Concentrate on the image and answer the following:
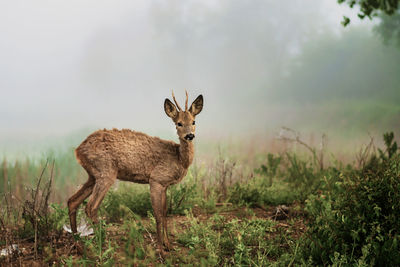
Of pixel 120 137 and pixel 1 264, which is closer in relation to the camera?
pixel 1 264

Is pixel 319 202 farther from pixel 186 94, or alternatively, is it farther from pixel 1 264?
pixel 1 264

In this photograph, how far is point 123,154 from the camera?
16.2 feet

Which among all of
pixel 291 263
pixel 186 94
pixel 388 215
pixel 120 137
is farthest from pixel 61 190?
pixel 388 215

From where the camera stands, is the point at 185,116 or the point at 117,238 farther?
the point at 117,238

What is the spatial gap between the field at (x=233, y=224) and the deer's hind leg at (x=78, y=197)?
268 mm

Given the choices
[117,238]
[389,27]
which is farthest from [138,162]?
[389,27]

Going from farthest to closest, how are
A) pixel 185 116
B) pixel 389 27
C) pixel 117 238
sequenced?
pixel 389 27
pixel 117 238
pixel 185 116

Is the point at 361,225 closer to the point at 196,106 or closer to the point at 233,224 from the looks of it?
the point at 233,224

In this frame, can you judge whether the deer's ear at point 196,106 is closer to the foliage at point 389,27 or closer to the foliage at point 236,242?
the foliage at point 236,242

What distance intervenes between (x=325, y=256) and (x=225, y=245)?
4.03ft

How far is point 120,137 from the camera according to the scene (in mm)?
5109

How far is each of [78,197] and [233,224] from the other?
2047 millimetres

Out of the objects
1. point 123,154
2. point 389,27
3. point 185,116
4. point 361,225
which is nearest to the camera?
point 361,225

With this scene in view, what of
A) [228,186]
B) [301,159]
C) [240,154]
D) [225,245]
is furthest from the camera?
[240,154]
